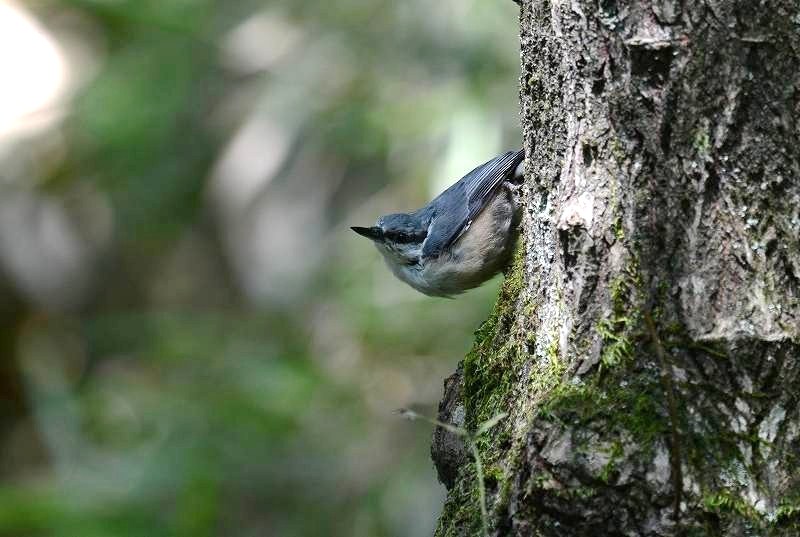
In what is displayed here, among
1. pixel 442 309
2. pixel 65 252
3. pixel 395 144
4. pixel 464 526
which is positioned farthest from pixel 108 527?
pixel 65 252

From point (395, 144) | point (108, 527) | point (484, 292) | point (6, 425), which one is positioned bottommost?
point (108, 527)

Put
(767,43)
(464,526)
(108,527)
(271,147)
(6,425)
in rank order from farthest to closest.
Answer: (6,425) < (271,147) < (108,527) < (464,526) < (767,43)

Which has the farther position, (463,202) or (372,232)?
(372,232)

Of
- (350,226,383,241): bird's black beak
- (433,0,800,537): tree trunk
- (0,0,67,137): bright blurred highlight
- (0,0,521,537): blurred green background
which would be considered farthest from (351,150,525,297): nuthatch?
(0,0,67,137): bright blurred highlight

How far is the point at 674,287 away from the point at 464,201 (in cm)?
182

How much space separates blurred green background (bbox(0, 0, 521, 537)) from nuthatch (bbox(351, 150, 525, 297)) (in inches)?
35.1

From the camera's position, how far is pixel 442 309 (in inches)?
186

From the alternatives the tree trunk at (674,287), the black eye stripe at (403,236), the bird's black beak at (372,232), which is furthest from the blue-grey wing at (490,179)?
the tree trunk at (674,287)

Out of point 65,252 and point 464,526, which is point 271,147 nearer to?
point 65,252

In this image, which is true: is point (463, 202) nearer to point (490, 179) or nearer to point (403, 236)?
point (490, 179)

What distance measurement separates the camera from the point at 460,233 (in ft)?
11.1

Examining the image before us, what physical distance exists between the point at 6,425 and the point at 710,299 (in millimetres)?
7628

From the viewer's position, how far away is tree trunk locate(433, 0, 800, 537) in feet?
5.00

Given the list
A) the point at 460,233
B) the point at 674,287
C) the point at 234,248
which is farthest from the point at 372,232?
the point at 234,248
